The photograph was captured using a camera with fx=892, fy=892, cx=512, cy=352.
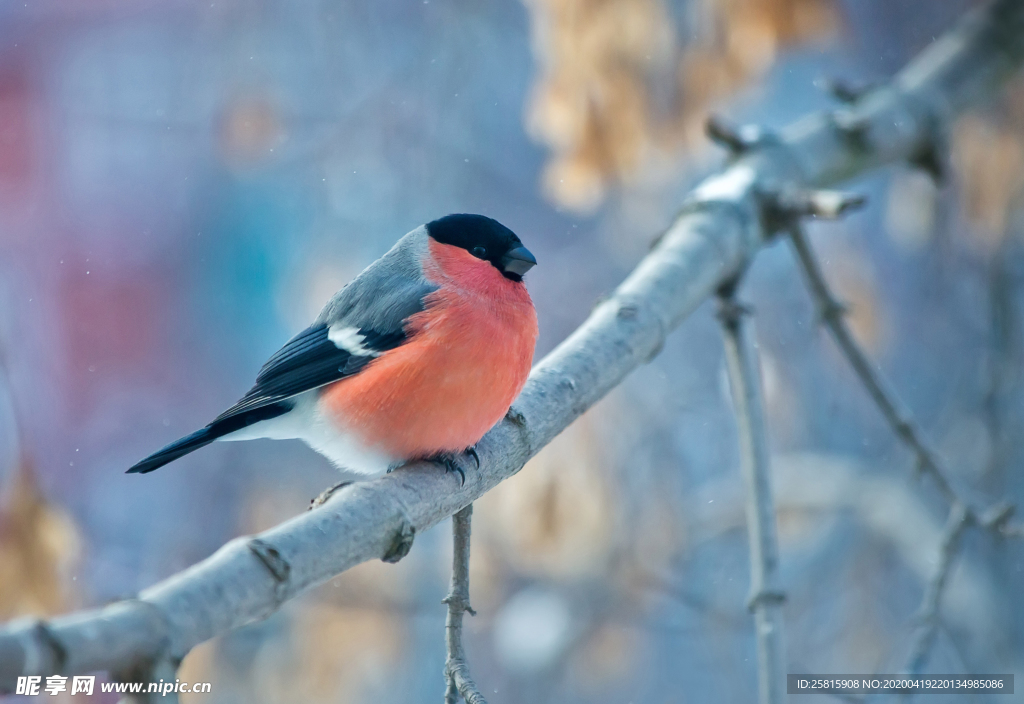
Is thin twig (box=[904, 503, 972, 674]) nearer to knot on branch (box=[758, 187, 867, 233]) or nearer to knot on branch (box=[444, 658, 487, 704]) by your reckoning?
knot on branch (box=[758, 187, 867, 233])

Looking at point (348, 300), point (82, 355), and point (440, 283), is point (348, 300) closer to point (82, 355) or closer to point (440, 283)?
point (440, 283)

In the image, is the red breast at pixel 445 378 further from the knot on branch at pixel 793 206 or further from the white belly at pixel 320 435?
the knot on branch at pixel 793 206

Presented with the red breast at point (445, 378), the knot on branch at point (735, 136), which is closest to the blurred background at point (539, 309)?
the knot on branch at point (735, 136)

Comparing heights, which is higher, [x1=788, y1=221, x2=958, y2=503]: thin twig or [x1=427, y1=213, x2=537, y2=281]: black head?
[x1=427, y1=213, x2=537, y2=281]: black head

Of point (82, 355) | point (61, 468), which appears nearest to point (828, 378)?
point (61, 468)

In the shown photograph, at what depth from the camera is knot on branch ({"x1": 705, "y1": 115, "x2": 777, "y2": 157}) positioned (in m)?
2.16

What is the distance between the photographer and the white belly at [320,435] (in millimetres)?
1635

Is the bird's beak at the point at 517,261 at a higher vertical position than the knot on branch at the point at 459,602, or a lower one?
higher

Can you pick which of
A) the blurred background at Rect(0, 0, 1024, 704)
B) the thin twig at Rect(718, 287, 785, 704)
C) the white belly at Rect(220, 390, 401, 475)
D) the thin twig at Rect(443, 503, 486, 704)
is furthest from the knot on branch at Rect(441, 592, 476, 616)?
the blurred background at Rect(0, 0, 1024, 704)

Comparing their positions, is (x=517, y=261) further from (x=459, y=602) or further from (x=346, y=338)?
(x=459, y=602)

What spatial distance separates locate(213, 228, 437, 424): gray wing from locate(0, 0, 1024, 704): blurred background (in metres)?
0.45

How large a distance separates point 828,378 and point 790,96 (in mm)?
2058

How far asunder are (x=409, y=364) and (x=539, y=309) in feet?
7.77

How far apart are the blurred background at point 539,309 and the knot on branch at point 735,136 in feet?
0.59
